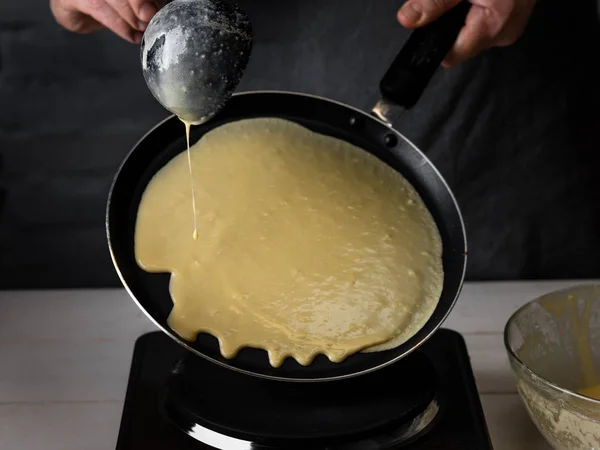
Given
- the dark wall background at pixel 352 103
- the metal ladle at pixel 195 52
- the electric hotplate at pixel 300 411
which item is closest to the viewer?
the metal ladle at pixel 195 52

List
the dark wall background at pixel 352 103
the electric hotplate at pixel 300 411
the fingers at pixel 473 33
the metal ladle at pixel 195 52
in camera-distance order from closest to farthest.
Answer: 1. the metal ladle at pixel 195 52
2. the electric hotplate at pixel 300 411
3. the fingers at pixel 473 33
4. the dark wall background at pixel 352 103

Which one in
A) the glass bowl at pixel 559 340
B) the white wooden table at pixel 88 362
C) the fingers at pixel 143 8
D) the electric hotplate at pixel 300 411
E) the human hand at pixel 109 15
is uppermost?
the fingers at pixel 143 8

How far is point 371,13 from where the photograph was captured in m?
1.15

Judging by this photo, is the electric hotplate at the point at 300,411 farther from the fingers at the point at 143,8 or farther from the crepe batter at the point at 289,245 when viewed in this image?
the fingers at the point at 143,8

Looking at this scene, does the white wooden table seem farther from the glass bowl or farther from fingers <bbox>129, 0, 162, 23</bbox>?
fingers <bbox>129, 0, 162, 23</bbox>

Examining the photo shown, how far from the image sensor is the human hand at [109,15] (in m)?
0.89

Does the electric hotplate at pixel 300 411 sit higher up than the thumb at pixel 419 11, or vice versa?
the thumb at pixel 419 11

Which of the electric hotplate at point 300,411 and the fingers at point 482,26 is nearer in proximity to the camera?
the electric hotplate at point 300,411

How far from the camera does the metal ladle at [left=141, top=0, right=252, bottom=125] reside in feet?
2.37

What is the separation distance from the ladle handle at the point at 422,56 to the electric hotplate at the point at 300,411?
32 cm

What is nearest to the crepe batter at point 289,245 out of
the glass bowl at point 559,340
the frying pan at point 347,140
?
the frying pan at point 347,140

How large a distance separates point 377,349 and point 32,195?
641mm

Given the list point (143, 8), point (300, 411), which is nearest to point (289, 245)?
point (300, 411)

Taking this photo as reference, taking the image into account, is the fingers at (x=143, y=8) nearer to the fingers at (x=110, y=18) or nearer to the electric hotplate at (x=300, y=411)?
the fingers at (x=110, y=18)
